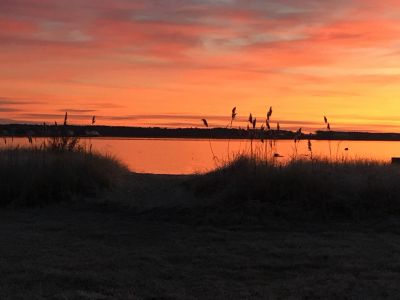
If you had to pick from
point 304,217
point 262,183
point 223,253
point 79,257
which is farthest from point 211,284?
point 262,183

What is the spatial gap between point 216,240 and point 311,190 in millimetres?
2757

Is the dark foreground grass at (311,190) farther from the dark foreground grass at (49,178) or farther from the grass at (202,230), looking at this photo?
the dark foreground grass at (49,178)

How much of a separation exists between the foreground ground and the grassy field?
14mm

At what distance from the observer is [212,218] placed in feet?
31.6

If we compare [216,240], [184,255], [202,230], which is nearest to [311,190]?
[202,230]

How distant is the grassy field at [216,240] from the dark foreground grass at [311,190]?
2cm

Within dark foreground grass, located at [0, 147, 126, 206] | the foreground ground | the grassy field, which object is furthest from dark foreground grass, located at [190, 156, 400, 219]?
dark foreground grass, located at [0, 147, 126, 206]

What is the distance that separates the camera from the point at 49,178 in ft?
39.8

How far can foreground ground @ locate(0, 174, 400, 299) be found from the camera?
222 inches

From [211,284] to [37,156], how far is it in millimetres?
8920

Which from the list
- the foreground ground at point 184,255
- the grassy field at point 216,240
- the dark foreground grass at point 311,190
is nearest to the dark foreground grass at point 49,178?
the grassy field at point 216,240

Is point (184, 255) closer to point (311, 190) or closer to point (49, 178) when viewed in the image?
point (311, 190)

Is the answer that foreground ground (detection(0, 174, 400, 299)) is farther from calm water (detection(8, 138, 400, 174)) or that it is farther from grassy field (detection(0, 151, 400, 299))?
calm water (detection(8, 138, 400, 174))

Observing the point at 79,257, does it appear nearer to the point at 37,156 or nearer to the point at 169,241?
the point at 169,241
